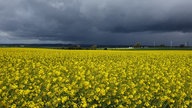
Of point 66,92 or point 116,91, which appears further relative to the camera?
point 116,91

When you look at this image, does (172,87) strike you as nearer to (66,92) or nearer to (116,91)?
(116,91)

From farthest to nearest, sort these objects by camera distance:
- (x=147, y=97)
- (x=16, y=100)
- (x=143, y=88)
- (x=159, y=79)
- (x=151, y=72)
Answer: (x=151, y=72), (x=159, y=79), (x=143, y=88), (x=147, y=97), (x=16, y=100)

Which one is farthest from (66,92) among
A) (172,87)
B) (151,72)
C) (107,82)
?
(151,72)

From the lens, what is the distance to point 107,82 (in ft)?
29.5

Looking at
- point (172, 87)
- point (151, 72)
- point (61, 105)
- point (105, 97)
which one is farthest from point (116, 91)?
point (151, 72)

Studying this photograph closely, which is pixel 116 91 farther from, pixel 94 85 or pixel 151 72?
pixel 151 72

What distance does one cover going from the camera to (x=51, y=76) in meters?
9.67

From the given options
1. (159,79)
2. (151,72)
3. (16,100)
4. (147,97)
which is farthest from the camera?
(151,72)

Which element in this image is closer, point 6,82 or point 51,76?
point 6,82

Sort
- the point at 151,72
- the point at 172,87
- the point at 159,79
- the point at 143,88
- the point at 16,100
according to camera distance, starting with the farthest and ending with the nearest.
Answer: the point at 151,72
the point at 159,79
the point at 172,87
the point at 143,88
the point at 16,100

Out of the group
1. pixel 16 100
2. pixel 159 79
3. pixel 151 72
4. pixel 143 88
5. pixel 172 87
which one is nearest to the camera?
pixel 16 100

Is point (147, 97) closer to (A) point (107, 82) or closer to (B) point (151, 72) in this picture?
(A) point (107, 82)

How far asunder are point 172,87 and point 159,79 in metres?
1.19

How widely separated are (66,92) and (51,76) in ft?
7.24
